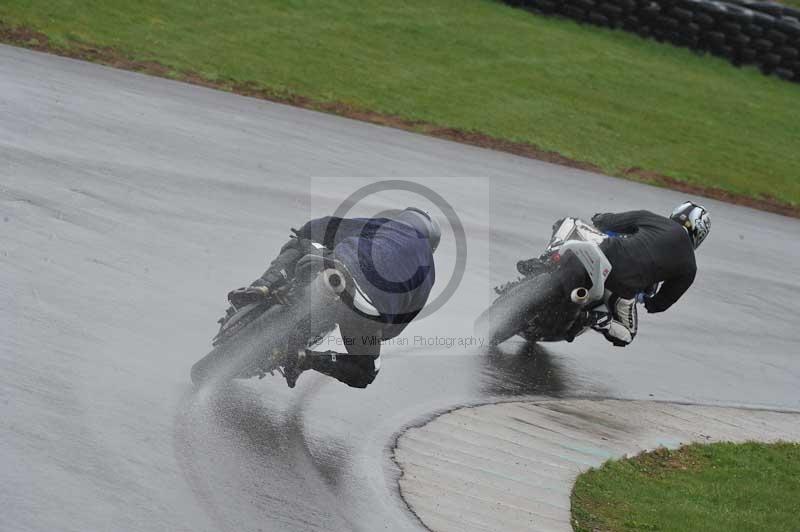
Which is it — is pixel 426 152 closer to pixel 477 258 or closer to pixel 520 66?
pixel 477 258

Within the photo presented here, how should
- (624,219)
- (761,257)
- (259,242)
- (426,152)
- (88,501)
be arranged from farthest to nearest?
(426,152)
(761,257)
(259,242)
(624,219)
(88,501)

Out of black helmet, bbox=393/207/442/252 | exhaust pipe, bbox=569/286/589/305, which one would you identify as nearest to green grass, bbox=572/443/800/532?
exhaust pipe, bbox=569/286/589/305

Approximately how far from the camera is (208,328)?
8273 mm

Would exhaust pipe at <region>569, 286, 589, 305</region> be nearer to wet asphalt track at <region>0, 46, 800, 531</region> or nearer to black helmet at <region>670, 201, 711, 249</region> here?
wet asphalt track at <region>0, 46, 800, 531</region>

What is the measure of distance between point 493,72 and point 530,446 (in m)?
17.0

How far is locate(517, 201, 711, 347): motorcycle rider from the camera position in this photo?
9328 mm

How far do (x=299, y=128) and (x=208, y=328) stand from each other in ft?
28.1

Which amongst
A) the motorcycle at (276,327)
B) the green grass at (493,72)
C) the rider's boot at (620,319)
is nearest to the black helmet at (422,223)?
the motorcycle at (276,327)

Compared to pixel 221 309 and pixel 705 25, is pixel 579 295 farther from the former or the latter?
pixel 705 25

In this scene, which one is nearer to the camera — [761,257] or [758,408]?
[758,408]

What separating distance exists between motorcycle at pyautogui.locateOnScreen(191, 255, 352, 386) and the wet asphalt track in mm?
305

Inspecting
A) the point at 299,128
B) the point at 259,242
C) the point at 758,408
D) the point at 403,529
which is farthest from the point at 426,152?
the point at 403,529

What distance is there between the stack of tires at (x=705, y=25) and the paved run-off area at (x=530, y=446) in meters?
19.2

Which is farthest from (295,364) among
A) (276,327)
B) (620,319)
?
(620,319)
